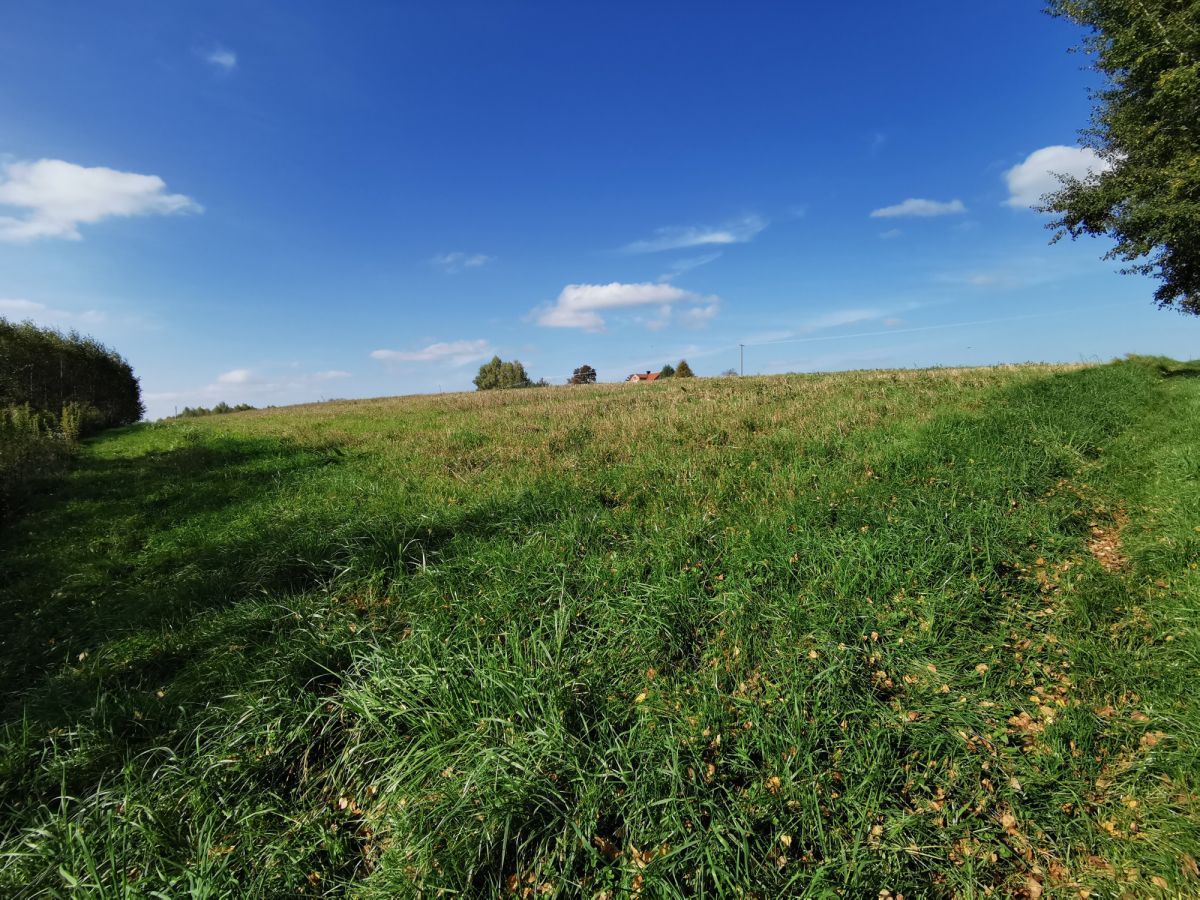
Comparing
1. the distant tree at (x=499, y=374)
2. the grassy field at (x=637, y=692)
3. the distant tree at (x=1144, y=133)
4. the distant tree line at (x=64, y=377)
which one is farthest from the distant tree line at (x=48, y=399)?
the distant tree at (x=499, y=374)

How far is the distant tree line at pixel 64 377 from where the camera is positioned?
2138 cm

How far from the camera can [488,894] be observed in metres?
2.43

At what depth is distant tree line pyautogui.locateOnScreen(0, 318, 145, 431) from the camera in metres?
21.4

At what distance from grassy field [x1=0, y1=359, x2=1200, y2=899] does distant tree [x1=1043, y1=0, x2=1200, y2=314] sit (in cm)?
1292

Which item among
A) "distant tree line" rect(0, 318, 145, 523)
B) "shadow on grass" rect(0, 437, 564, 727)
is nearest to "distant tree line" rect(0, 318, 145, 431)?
"distant tree line" rect(0, 318, 145, 523)

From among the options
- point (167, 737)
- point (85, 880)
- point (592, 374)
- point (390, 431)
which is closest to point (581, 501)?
point (167, 737)

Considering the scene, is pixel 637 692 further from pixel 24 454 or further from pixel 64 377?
pixel 64 377

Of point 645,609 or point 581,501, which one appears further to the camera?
point 581,501

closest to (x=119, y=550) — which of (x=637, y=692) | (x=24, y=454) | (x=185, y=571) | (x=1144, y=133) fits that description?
(x=185, y=571)

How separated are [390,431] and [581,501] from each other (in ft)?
33.2

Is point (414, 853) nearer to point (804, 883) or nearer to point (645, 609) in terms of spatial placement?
point (804, 883)


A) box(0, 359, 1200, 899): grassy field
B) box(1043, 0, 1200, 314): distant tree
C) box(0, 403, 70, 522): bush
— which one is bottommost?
box(0, 359, 1200, 899): grassy field

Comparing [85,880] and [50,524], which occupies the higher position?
[50,524]

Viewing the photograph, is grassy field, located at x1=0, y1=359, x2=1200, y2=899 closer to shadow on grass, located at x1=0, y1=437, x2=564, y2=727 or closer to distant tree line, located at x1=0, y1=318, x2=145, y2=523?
shadow on grass, located at x1=0, y1=437, x2=564, y2=727
